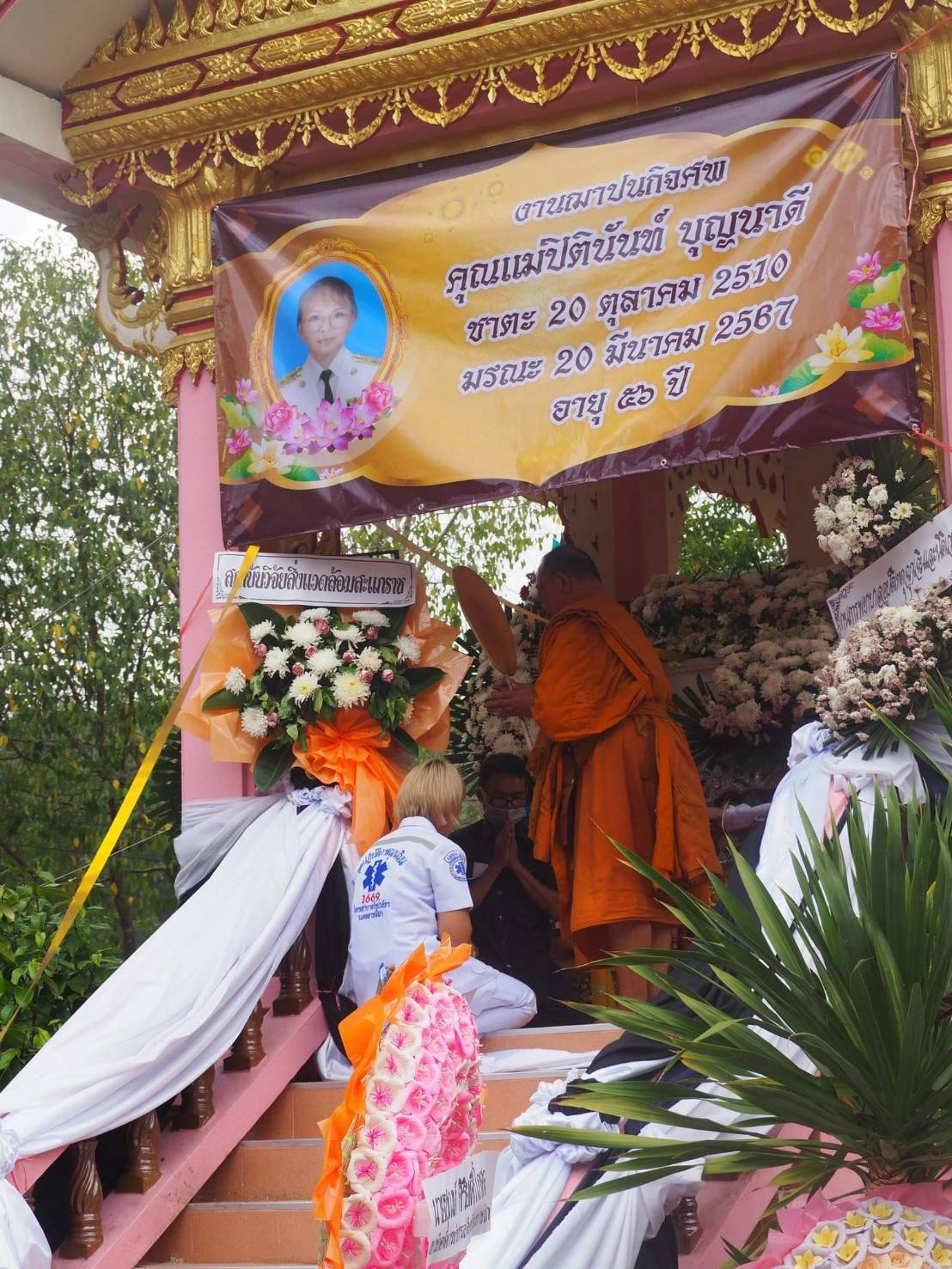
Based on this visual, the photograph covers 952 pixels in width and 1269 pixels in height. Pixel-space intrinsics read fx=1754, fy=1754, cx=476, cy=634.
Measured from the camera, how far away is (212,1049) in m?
5.80

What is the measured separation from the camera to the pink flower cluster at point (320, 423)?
680cm

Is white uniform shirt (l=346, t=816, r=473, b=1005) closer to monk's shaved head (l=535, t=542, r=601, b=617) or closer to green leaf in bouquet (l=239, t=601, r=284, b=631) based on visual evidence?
green leaf in bouquet (l=239, t=601, r=284, b=631)

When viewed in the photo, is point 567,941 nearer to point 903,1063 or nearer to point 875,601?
point 875,601

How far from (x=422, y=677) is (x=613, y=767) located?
2.85ft

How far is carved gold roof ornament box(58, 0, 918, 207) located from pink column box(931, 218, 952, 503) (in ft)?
2.70

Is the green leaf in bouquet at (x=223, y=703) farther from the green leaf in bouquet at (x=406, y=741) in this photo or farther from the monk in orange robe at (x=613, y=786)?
the monk in orange robe at (x=613, y=786)

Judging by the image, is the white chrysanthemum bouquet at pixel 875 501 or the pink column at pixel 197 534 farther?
the pink column at pixel 197 534

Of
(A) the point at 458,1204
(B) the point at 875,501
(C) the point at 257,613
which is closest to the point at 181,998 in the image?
(C) the point at 257,613

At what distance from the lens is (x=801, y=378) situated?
235 inches

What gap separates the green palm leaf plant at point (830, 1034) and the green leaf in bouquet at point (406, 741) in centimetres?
282

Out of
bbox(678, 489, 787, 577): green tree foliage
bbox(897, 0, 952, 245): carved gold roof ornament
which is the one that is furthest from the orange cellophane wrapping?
bbox(678, 489, 787, 577): green tree foliage

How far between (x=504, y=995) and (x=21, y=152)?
4134 millimetres

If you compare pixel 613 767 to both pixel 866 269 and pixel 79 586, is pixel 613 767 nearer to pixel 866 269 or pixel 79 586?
pixel 866 269

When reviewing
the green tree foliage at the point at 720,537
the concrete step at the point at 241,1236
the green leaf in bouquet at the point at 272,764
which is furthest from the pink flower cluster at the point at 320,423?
the green tree foliage at the point at 720,537
